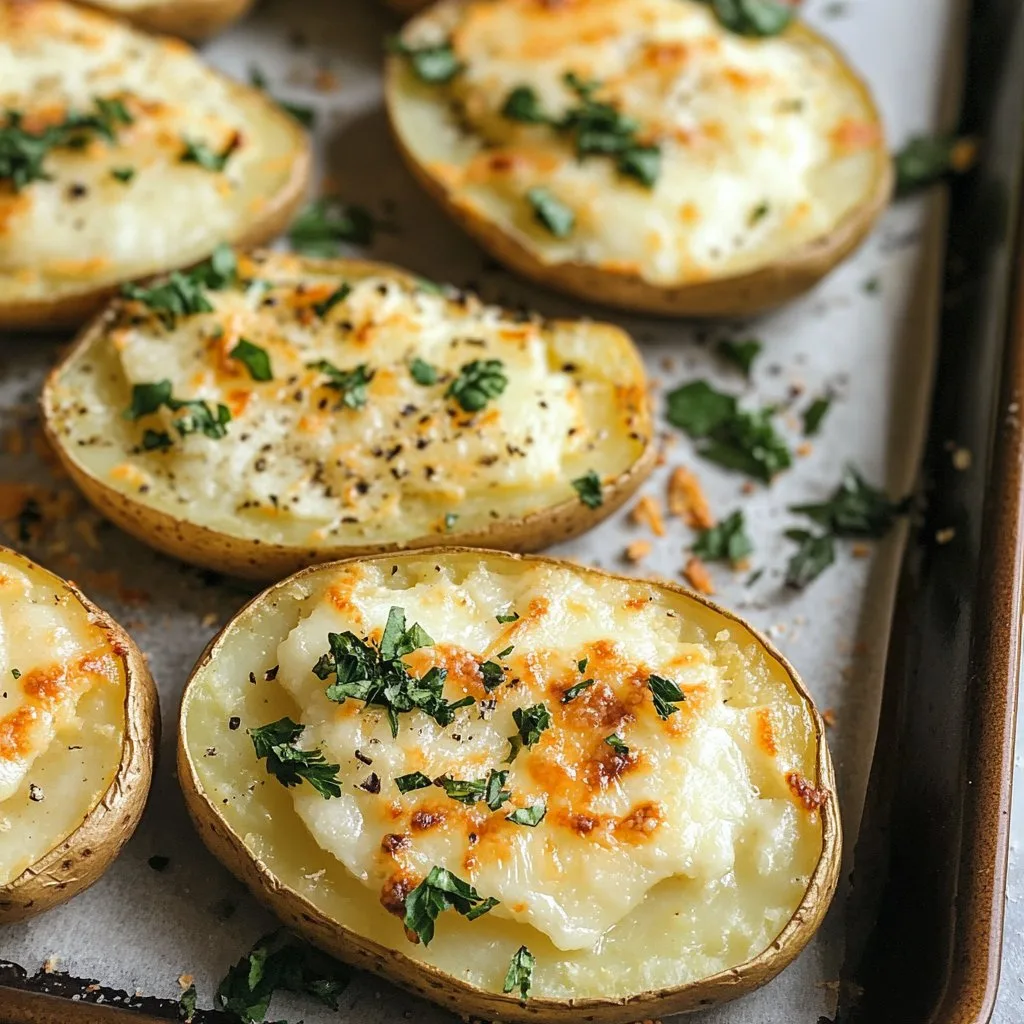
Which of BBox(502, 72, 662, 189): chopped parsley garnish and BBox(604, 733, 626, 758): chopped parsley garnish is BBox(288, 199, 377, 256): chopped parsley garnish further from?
BBox(604, 733, 626, 758): chopped parsley garnish

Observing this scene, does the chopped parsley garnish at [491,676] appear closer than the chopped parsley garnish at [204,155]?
Yes

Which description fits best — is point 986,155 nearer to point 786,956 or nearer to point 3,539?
point 786,956

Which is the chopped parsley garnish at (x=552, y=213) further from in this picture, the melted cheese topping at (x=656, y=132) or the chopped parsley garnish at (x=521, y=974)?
the chopped parsley garnish at (x=521, y=974)

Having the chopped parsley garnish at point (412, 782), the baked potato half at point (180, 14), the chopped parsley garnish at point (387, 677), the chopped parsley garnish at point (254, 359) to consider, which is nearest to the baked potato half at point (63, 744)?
the chopped parsley garnish at point (387, 677)

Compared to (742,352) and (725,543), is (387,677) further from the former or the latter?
(742,352)

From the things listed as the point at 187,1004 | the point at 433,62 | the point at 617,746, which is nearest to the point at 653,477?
the point at 617,746

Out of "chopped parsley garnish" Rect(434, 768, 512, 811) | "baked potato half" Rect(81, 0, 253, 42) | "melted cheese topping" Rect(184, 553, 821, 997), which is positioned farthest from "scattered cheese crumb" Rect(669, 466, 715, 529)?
"baked potato half" Rect(81, 0, 253, 42)
